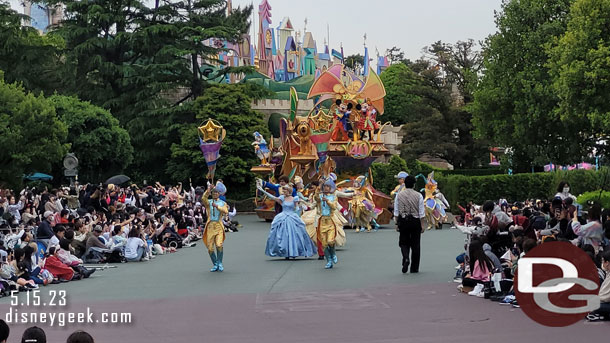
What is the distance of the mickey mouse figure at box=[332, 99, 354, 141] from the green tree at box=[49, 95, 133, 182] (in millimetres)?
13597

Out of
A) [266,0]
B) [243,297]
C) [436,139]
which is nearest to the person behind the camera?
[243,297]

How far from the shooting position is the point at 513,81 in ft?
147

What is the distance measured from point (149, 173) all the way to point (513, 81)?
20622mm

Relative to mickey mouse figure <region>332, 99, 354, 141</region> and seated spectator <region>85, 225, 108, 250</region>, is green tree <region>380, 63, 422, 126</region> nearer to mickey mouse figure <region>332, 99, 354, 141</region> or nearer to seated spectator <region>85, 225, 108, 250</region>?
mickey mouse figure <region>332, 99, 354, 141</region>

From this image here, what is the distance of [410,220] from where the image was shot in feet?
54.9

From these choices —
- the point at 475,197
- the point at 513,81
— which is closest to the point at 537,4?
the point at 513,81

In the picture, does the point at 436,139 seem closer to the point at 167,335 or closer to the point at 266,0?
the point at 266,0

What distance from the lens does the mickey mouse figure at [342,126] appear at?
34.3 meters

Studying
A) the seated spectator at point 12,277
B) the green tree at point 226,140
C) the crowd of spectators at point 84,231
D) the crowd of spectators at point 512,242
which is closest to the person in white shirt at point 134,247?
the crowd of spectators at point 84,231

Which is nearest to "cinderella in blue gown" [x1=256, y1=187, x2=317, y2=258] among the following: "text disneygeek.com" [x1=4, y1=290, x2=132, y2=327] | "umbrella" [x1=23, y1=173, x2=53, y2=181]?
"text disneygeek.com" [x1=4, y1=290, x2=132, y2=327]

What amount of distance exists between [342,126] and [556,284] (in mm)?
23015

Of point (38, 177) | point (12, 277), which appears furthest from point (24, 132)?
point (12, 277)

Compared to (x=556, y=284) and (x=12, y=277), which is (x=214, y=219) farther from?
(x=556, y=284)

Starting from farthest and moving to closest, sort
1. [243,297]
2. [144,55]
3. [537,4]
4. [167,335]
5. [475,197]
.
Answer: [144,55], [537,4], [475,197], [243,297], [167,335]
